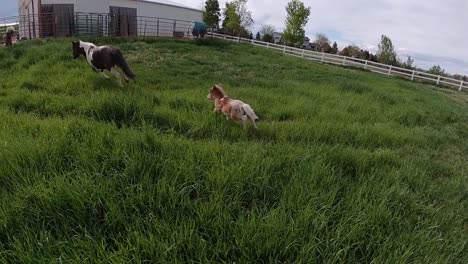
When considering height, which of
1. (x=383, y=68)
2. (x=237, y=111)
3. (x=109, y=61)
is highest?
(x=383, y=68)

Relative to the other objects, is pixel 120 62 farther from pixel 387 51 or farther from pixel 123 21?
pixel 387 51

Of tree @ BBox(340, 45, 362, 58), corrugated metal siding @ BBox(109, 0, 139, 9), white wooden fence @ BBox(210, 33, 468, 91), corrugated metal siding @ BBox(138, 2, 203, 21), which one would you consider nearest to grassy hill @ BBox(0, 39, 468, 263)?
corrugated metal siding @ BBox(109, 0, 139, 9)

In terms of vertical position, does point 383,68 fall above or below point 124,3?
below

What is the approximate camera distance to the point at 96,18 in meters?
20.2

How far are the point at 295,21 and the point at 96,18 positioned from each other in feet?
80.3

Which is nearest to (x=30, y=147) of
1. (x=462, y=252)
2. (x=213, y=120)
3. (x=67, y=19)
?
(x=213, y=120)

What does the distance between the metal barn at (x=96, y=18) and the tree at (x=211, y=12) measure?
18.4 m

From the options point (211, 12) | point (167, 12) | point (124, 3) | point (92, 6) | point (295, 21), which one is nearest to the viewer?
point (92, 6)

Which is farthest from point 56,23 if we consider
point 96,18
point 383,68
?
point 383,68

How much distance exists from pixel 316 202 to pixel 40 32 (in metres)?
22.3

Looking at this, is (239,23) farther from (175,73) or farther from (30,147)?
(30,147)

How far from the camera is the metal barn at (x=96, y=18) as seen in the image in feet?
66.0

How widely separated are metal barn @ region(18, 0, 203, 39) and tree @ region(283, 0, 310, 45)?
17.1m

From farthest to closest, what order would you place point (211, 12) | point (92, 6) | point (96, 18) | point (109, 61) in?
point (211, 12)
point (92, 6)
point (96, 18)
point (109, 61)
